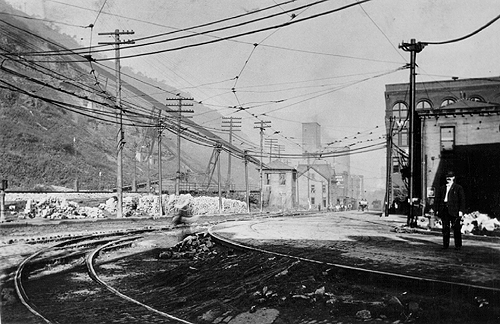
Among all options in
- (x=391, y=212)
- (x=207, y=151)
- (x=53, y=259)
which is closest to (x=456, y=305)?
(x=53, y=259)

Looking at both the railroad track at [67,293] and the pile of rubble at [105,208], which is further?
the pile of rubble at [105,208]

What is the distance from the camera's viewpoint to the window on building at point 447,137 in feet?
95.8

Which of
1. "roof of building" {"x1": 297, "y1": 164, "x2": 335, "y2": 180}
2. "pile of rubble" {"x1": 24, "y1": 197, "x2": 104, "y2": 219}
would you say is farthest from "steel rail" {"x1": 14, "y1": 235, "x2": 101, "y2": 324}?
"roof of building" {"x1": 297, "y1": 164, "x2": 335, "y2": 180}

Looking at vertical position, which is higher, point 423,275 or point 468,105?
point 468,105

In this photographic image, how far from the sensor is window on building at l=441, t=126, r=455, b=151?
95.8ft

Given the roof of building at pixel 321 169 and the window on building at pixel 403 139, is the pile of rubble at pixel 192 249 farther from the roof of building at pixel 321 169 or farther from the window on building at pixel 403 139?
the roof of building at pixel 321 169

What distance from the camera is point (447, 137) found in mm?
29422

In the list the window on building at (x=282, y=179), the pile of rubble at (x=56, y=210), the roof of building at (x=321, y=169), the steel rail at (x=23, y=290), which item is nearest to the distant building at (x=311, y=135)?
the roof of building at (x=321, y=169)

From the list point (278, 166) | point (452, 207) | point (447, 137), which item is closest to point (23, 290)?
point (452, 207)

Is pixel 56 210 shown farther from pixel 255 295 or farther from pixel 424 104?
pixel 424 104

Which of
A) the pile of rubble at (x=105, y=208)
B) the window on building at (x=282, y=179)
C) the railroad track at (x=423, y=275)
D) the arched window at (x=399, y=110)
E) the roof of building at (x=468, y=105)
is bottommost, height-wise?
the pile of rubble at (x=105, y=208)

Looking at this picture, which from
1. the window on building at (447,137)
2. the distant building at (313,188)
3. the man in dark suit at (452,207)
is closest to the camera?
the man in dark suit at (452,207)

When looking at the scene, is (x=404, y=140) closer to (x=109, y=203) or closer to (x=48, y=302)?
(x=109, y=203)

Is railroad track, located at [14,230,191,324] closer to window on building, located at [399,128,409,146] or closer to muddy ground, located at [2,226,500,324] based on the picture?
muddy ground, located at [2,226,500,324]
